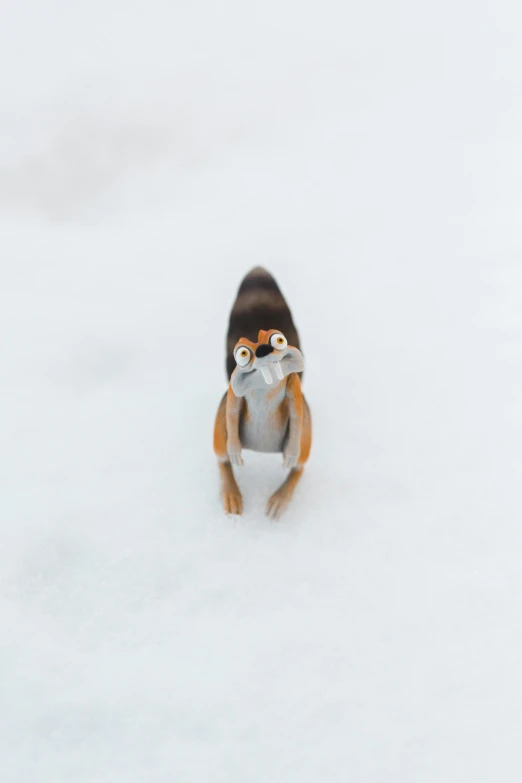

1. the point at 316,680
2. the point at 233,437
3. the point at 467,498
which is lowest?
the point at 316,680

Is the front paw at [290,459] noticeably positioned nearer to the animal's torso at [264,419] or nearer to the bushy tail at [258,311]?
the animal's torso at [264,419]

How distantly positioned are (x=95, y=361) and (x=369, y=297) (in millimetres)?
949

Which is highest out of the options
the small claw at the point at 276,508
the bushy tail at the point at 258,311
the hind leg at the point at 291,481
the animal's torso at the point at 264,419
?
the bushy tail at the point at 258,311

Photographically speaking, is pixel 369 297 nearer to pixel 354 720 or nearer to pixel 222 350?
pixel 222 350

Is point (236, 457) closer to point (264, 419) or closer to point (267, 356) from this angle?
point (264, 419)

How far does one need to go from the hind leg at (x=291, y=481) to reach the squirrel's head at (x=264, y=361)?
19 cm

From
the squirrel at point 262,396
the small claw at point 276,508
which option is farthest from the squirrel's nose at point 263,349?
the small claw at point 276,508

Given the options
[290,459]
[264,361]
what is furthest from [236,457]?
[264,361]

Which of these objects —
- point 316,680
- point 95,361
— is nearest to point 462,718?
point 316,680

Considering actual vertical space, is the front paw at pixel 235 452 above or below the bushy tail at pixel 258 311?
below

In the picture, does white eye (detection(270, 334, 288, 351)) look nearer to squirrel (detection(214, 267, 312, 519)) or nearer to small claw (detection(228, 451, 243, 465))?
squirrel (detection(214, 267, 312, 519))

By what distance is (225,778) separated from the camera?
1.06m

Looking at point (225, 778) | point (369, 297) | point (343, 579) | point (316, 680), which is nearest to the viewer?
point (225, 778)

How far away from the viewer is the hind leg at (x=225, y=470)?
4.77 feet
